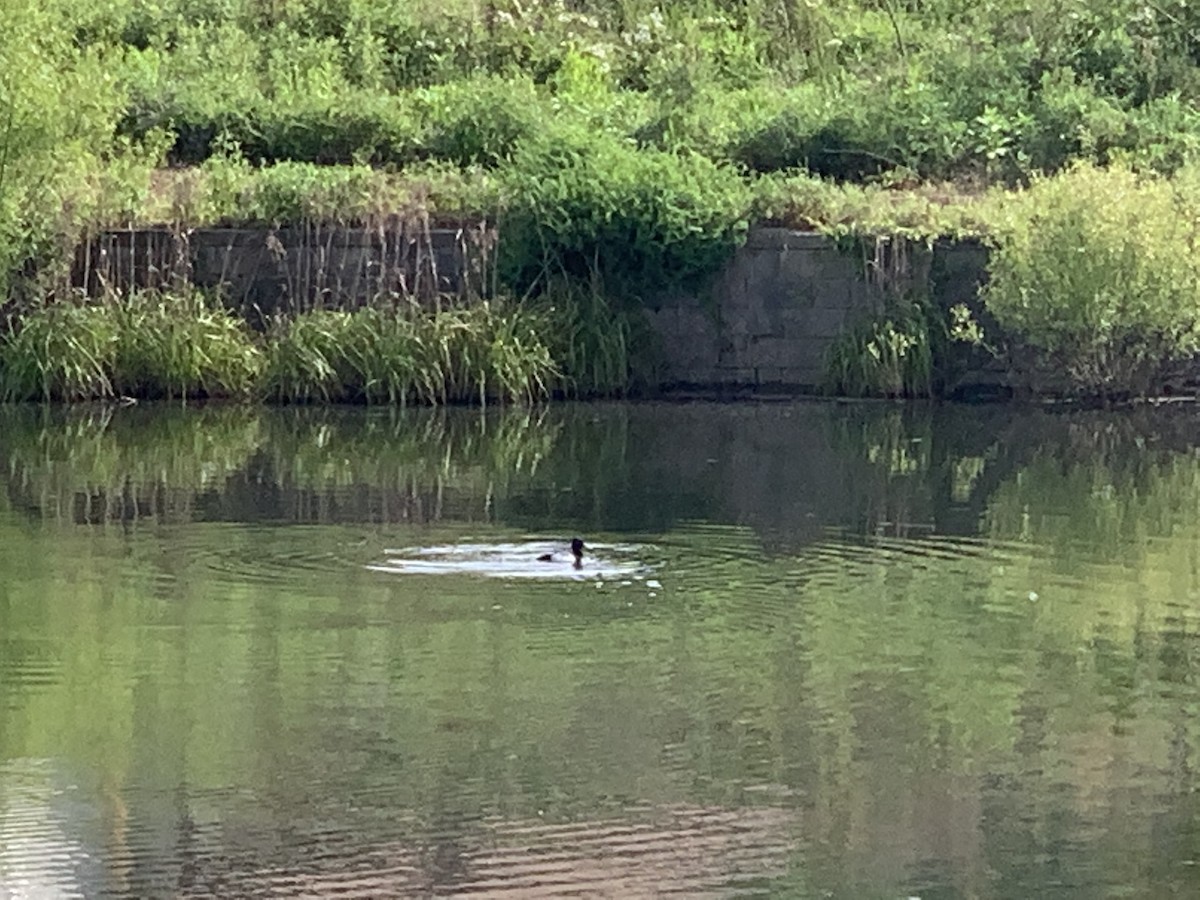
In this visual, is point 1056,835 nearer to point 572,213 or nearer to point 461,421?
point 461,421

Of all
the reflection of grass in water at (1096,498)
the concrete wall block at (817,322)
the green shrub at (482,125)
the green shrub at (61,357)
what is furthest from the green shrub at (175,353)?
the reflection of grass in water at (1096,498)

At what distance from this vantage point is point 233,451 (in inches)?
815

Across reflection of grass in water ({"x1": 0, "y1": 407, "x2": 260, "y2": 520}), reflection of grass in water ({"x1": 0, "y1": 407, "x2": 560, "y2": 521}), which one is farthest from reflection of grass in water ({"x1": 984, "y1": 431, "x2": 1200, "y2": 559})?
reflection of grass in water ({"x1": 0, "y1": 407, "x2": 260, "y2": 520})

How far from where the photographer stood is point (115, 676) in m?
11.6

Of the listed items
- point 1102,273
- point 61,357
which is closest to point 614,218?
point 1102,273

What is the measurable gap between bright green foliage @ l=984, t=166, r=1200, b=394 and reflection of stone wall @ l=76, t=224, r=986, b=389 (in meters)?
1.33

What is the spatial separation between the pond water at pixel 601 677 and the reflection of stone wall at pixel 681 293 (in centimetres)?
566

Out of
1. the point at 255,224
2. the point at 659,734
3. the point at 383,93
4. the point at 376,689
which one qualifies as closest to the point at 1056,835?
the point at 659,734

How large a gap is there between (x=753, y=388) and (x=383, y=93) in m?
8.13

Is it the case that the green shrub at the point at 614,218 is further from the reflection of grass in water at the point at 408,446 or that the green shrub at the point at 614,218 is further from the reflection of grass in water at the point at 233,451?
the reflection of grass in water at the point at 233,451

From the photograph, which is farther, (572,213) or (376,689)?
(572,213)

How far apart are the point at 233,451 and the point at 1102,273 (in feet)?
28.8

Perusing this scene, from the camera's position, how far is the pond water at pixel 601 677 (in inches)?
345

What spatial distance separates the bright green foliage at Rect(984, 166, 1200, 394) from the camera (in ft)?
78.0
